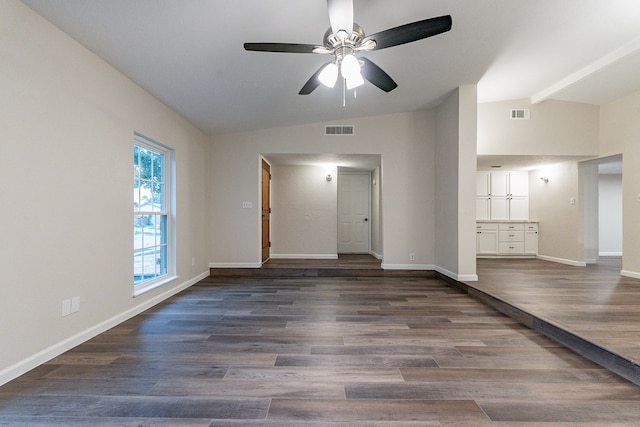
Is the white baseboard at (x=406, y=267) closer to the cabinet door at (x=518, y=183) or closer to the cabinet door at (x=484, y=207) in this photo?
the cabinet door at (x=484, y=207)

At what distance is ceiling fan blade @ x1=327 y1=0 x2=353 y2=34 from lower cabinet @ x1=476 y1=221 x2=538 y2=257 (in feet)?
20.1

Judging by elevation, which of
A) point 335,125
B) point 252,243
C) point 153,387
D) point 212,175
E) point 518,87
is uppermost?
point 518,87

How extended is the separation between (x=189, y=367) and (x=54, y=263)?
1292 millimetres

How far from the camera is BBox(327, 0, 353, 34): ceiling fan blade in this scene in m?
1.96

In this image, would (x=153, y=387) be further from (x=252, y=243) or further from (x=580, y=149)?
(x=580, y=149)

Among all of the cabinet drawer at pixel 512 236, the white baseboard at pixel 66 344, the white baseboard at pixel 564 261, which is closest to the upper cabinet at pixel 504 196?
the cabinet drawer at pixel 512 236

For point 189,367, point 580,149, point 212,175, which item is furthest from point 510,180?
point 189,367

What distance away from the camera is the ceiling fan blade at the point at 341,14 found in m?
1.96

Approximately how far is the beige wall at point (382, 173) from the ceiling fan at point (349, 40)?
2.85m

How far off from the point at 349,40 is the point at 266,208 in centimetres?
436

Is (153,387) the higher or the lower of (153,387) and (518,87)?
the lower

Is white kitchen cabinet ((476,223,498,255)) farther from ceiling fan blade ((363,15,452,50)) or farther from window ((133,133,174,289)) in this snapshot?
window ((133,133,174,289))

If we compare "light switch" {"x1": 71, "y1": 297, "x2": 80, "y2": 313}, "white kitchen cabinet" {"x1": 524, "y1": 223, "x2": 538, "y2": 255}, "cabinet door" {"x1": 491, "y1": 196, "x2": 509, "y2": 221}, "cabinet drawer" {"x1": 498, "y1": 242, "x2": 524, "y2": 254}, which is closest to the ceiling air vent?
"cabinet door" {"x1": 491, "y1": 196, "x2": 509, "y2": 221}

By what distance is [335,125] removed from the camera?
213 inches
